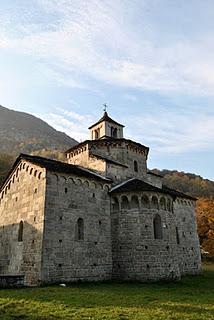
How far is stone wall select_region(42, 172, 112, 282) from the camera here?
17438 millimetres

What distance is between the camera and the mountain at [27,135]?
4156 inches

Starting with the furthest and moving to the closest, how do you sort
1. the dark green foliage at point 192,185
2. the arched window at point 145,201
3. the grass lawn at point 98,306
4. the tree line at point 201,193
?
the dark green foliage at point 192,185 < the tree line at point 201,193 < the arched window at point 145,201 < the grass lawn at point 98,306

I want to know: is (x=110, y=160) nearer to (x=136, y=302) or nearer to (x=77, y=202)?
(x=77, y=202)

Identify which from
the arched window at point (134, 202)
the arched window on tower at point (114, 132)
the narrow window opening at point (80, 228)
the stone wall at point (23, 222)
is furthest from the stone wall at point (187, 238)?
the stone wall at point (23, 222)

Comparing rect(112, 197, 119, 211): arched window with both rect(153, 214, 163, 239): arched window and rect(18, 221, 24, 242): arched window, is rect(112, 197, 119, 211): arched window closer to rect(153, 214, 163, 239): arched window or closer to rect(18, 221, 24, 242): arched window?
rect(153, 214, 163, 239): arched window

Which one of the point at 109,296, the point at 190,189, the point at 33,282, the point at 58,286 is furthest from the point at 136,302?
the point at 190,189

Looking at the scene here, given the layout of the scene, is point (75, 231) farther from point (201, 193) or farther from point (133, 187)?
point (201, 193)

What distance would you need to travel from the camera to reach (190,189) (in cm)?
7831

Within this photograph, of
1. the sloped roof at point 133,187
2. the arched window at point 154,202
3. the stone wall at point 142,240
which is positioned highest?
the sloped roof at point 133,187

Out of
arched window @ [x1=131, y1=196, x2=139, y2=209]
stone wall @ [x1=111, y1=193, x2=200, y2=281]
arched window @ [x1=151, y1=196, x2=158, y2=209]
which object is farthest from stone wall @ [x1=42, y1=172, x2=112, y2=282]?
arched window @ [x1=151, y1=196, x2=158, y2=209]

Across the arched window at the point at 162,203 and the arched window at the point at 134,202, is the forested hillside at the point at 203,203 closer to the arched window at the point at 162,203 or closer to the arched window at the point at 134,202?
the arched window at the point at 162,203

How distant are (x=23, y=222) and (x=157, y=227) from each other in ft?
28.9

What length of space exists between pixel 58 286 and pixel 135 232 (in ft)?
20.3

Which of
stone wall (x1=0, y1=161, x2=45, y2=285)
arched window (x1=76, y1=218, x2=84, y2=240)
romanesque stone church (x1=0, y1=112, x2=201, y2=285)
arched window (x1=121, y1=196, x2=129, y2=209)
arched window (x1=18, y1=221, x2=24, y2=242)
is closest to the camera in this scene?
stone wall (x1=0, y1=161, x2=45, y2=285)
